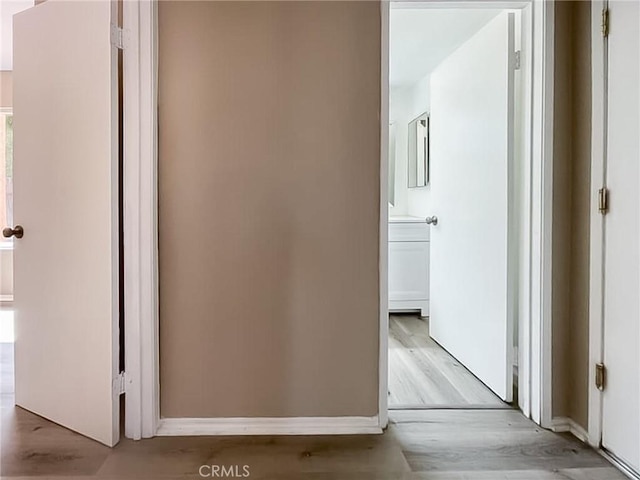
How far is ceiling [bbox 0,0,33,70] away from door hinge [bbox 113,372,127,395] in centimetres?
266

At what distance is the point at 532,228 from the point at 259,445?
1.48 m

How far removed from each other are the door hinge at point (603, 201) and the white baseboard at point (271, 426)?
48.2 inches

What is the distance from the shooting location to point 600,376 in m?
1.84

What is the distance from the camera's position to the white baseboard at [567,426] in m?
1.98

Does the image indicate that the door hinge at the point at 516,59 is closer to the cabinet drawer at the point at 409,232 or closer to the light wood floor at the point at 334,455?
the light wood floor at the point at 334,455

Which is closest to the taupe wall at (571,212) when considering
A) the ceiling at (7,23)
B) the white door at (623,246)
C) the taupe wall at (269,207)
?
the white door at (623,246)

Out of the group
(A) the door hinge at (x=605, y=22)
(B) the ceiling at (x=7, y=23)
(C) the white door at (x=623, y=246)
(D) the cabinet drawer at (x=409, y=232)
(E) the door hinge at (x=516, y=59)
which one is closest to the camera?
(C) the white door at (x=623, y=246)

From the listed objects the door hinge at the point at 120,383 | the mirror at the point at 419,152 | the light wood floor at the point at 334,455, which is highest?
the mirror at the point at 419,152

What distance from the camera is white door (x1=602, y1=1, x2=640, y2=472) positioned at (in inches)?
65.4

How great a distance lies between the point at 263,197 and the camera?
6.53 feet

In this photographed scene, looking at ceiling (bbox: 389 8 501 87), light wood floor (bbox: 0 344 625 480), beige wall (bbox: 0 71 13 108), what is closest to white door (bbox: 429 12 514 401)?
ceiling (bbox: 389 8 501 87)

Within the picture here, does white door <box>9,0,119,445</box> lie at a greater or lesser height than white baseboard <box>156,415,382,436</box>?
greater

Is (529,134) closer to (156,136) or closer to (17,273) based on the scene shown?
(156,136)

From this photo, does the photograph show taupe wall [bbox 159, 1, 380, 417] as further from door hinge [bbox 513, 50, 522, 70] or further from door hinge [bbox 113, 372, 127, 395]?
door hinge [bbox 513, 50, 522, 70]
